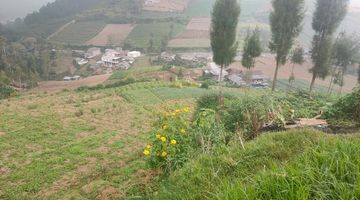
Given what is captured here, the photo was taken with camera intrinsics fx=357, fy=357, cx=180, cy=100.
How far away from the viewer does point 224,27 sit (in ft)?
78.4

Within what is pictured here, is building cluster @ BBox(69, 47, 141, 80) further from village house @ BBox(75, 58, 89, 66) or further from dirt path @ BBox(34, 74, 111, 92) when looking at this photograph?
dirt path @ BBox(34, 74, 111, 92)

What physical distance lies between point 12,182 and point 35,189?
943mm

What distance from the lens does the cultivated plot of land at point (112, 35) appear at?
88875 mm

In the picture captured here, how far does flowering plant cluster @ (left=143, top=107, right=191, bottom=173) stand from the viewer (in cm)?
643

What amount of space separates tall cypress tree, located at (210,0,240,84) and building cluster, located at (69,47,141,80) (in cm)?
4531

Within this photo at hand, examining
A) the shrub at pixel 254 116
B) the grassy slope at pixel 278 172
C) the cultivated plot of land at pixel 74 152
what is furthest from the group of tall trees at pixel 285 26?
the grassy slope at pixel 278 172

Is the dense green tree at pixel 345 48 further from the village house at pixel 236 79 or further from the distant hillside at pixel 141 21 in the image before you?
the distant hillside at pixel 141 21

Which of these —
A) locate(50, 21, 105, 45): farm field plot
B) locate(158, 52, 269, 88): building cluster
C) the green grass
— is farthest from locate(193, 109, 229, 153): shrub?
locate(50, 21, 105, 45): farm field plot

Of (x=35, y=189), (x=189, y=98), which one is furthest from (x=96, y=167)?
(x=189, y=98)

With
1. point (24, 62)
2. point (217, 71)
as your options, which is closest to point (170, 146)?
point (217, 71)

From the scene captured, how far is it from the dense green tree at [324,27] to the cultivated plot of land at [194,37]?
53851 mm

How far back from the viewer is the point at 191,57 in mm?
71188

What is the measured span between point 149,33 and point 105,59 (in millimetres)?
19377

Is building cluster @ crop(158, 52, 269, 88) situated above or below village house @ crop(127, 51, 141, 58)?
above
